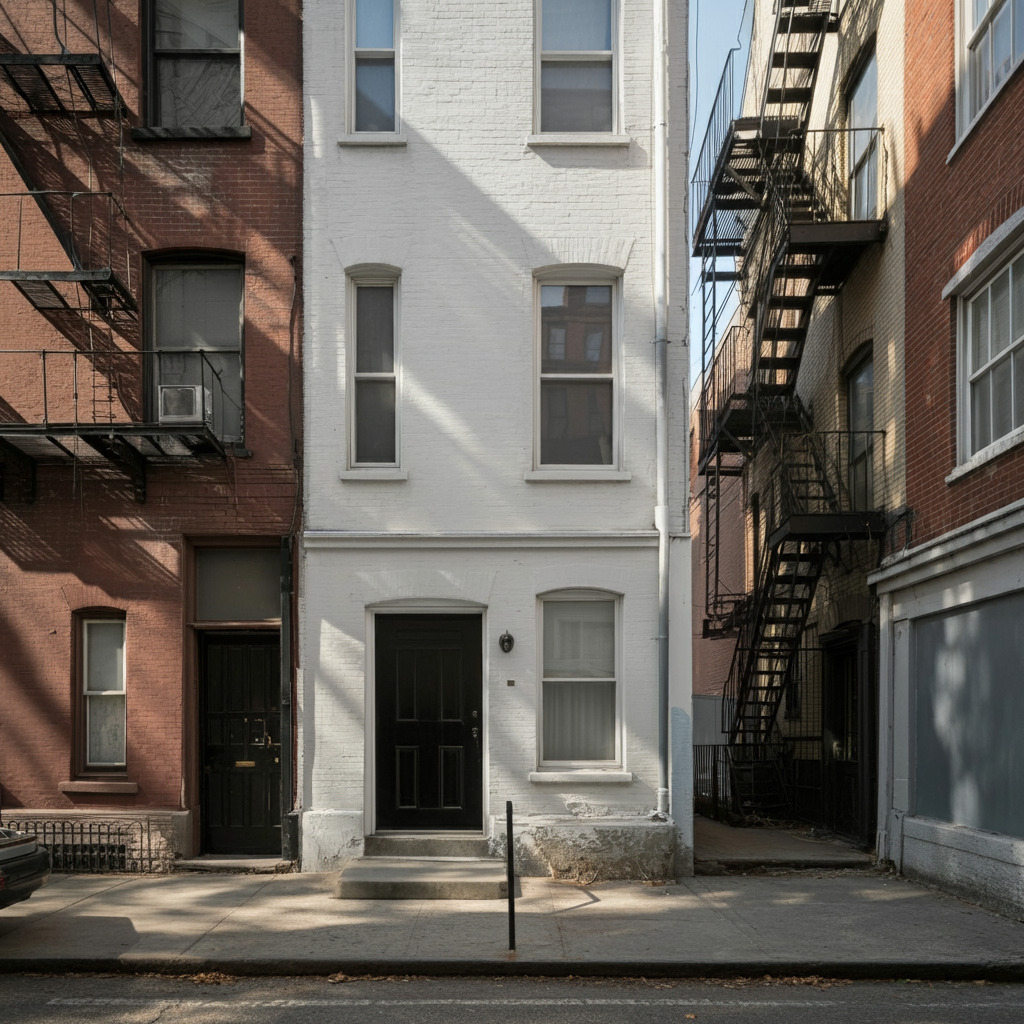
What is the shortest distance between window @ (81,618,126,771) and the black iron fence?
66 cm

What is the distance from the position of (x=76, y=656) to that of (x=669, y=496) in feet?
21.8

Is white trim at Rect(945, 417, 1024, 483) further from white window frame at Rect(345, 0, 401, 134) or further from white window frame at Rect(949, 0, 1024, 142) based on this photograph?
white window frame at Rect(345, 0, 401, 134)

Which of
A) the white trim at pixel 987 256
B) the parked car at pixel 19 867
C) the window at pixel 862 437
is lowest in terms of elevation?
the parked car at pixel 19 867

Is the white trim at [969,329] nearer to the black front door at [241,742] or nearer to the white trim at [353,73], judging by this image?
the white trim at [353,73]

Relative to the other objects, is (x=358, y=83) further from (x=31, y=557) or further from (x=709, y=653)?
(x=709, y=653)

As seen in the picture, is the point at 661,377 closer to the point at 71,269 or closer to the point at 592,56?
the point at 592,56

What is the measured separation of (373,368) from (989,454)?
6.40 m

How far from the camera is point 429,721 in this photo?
12.6 metres

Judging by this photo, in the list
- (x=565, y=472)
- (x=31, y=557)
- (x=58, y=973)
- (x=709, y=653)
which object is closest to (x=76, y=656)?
(x=31, y=557)

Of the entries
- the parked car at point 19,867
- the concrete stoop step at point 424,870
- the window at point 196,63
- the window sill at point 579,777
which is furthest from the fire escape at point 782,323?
the parked car at point 19,867

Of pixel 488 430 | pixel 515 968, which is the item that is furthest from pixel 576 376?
pixel 515 968

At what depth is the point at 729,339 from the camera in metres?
22.6

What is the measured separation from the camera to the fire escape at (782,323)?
46.4 ft

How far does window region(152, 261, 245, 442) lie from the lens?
12.9m
